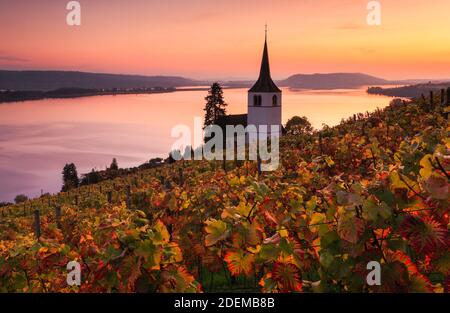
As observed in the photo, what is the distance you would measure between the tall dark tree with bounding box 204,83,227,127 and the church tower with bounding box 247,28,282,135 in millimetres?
5799

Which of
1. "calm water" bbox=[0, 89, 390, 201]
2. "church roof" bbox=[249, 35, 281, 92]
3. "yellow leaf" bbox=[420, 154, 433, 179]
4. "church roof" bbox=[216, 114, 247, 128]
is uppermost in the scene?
"church roof" bbox=[249, 35, 281, 92]

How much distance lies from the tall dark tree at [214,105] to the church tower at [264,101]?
5799 millimetres

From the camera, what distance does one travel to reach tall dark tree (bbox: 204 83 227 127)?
2997 inches

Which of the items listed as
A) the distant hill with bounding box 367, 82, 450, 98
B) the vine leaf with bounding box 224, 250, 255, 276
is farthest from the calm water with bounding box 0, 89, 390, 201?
the vine leaf with bounding box 224, 250, 255, 276

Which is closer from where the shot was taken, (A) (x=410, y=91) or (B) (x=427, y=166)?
(B) (x=427, y=166)

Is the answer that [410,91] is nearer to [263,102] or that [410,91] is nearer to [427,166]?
[263,102]

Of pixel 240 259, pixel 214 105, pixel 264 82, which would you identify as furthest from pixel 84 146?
pixel 240 259

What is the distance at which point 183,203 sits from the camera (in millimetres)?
5484

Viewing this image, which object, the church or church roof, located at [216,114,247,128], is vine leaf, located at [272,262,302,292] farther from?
church roof, located at [216,114,247,128]

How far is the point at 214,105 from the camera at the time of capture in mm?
76375

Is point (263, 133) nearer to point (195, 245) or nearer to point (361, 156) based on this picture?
point (361, 156)

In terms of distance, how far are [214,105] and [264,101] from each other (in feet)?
31.1

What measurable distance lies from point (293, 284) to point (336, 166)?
23.8 ft
